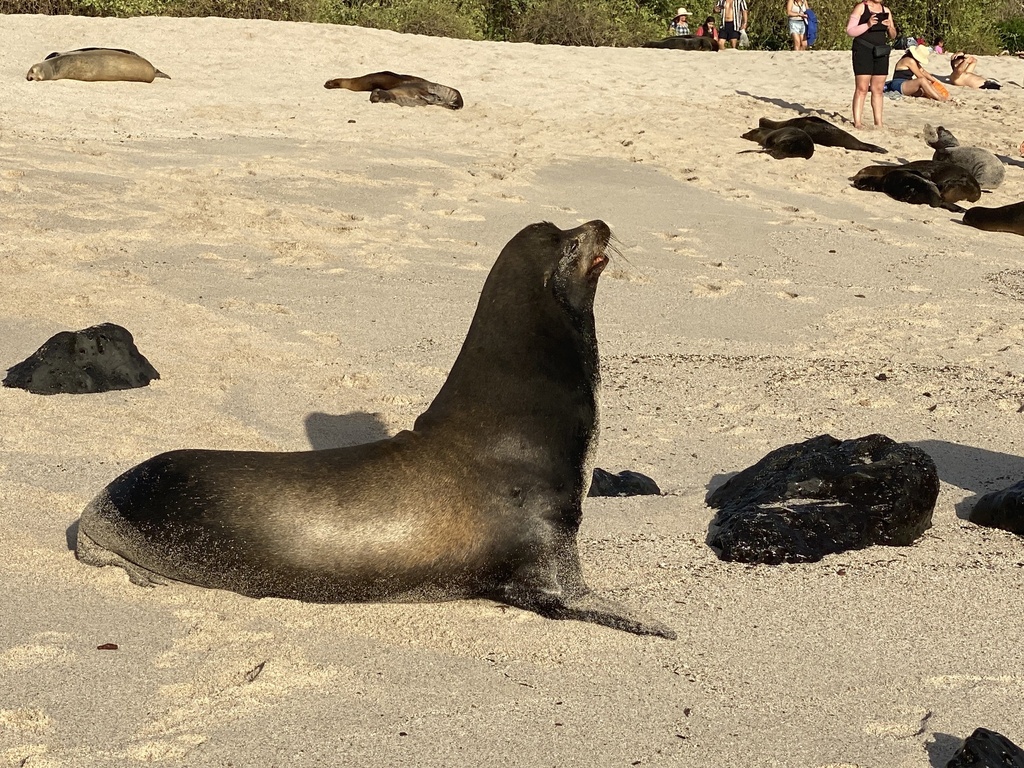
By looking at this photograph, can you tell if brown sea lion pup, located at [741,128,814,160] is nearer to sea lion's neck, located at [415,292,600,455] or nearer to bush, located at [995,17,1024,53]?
sea lion's neck, located at [415,292,600,455]

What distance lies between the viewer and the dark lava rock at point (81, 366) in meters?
5.94

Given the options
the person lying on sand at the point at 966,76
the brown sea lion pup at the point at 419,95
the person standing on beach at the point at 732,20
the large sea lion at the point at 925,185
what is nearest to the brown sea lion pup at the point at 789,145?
the large sea lion at the point at 925,185

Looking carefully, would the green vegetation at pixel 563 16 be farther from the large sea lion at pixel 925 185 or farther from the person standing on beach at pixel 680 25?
the large sea lion at pixel 925 185

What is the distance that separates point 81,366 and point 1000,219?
8.33m

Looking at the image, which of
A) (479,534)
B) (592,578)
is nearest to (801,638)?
(592,578)

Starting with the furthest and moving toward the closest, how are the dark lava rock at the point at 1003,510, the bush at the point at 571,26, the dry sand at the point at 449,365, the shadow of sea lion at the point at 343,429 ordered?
the bush at the point at 571,26 < the shadow of sea lion at the point at 343,429 < the dark lava rock at the point at 1003,510 < the dry sand at the point at 449,365

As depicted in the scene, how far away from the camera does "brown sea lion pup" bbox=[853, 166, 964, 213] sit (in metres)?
12.1

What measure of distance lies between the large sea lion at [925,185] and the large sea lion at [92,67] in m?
8.03

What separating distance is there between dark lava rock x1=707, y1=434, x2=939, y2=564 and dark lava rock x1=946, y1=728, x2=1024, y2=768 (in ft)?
4.51

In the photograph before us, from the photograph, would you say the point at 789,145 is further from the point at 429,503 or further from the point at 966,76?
the point at 429,503

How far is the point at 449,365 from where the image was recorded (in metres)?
7.01

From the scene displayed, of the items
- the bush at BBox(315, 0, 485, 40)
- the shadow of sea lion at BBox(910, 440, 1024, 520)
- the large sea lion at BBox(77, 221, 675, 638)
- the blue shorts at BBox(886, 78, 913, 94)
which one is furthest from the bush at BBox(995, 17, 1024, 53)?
the large sea lion at BBox(77, 221, 675, 638)

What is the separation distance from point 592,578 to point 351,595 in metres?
0.82

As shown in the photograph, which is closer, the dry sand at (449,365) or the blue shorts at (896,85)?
the dry sand at (449,365)
